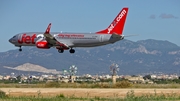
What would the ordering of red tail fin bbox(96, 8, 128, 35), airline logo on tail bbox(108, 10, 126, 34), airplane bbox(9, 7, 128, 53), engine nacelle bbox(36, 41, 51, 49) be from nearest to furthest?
airplane bbox(9, 7, 128, 53), engine nacelle bbox(36, 41, 51, 49), red tail fin bbox(96, 8, 128, 35), airline logo on tail bbox(108, 10, 126, 34)

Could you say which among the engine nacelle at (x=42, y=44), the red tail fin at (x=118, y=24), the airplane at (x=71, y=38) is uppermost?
the red tail fin at (x=118, y=24)

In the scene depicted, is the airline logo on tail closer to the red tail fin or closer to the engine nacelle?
the red tail fin

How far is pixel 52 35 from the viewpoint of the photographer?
101 metres

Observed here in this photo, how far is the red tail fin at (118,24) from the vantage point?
333ft

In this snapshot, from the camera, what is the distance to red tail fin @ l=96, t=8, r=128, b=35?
101 m

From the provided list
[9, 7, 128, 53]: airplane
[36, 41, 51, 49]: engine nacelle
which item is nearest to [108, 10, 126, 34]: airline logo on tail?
[9, 7, 128, 53]: airplane

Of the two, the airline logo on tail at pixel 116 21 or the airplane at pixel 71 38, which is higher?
the airline logo on tail at pixel 116 21

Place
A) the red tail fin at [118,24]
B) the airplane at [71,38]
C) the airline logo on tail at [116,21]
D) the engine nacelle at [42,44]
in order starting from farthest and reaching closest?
the airline logo on tail at [116,21] < the red tail fin at [118,24] < the engine nacelle at [42,44] < the airplane at [71,38]

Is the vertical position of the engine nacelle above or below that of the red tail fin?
below

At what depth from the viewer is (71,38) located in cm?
10025

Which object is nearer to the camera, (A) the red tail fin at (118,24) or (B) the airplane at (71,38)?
(B) the airplane at (71,38)

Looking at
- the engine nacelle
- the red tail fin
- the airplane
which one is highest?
the red tail fin

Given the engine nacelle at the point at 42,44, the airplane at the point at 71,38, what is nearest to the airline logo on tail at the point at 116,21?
the airplane at the point at 71,38

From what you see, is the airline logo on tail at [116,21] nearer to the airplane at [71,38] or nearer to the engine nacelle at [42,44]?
the airplane at [71,38]
